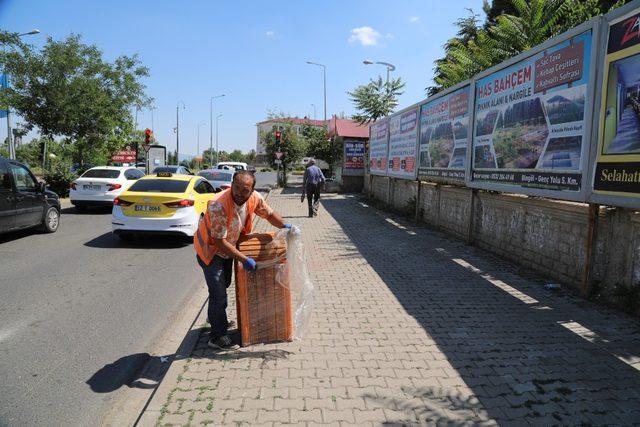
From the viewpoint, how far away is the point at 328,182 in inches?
1126

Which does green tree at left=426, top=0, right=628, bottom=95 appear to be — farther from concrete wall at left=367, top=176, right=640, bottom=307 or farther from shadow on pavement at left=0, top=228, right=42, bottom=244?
shadow on pavement at left=0, top=228, right=42, bottom=244

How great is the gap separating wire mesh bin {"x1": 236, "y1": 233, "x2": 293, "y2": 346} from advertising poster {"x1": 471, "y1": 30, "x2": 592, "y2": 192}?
4168mm

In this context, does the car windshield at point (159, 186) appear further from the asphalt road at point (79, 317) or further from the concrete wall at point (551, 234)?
the concrete wall at point (551, 234)

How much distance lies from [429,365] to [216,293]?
1.95 m

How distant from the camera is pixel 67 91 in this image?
65.2 feet

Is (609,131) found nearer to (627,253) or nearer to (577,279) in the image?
(627,253)

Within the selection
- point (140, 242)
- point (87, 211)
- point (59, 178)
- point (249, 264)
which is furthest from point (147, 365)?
point (59, 178)

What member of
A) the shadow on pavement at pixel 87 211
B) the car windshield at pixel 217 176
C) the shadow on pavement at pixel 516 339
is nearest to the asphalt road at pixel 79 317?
the shadow on pavement at pixel 516 339

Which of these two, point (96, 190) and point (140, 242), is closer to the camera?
point (140, 242)

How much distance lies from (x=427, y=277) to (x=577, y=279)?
1.97m

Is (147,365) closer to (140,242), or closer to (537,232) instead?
(537,232)

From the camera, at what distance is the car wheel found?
10984mm

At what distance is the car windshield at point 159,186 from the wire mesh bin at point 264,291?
20.4 feet

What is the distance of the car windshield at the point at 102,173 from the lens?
620 inches
